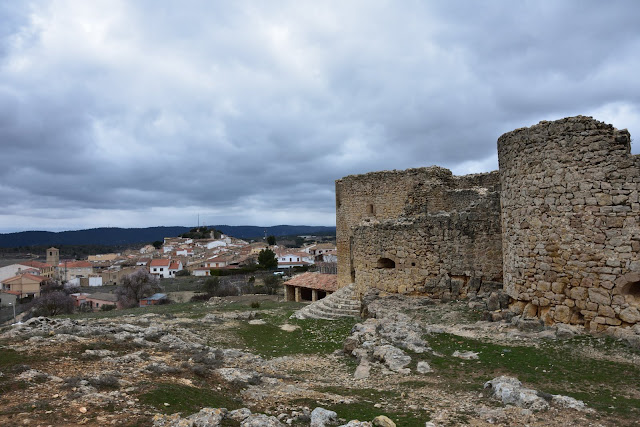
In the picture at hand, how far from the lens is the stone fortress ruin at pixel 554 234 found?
7.94m

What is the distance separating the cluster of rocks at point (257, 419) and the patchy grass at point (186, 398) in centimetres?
31

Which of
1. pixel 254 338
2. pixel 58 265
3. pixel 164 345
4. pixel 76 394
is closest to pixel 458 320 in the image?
pixel 254 338

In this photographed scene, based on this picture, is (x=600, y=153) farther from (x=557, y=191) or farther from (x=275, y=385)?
(x=275, y=385)

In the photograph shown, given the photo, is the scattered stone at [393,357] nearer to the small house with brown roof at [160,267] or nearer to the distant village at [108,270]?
the distant village at [108,270]

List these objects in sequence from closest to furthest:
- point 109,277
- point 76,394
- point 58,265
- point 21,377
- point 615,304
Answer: point 76,394, point 21,377, point 615,304, point 109,277, point 58,265

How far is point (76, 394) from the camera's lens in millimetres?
4930

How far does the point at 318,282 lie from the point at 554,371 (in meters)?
22.4

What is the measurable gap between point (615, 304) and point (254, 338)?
878 centimetres

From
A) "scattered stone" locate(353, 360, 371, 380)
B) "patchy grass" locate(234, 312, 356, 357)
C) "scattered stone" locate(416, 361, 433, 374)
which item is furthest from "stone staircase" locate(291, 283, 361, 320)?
"scattered stone" locate(416, 361, 433, 374)

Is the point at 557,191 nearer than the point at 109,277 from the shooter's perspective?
Yes

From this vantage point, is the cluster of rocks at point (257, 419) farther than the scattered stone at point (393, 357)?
No

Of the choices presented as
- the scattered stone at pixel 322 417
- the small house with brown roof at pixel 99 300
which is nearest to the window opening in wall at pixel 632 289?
the scattered stone at pixel 322 417

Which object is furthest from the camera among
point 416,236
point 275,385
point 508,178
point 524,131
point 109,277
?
point 109,277

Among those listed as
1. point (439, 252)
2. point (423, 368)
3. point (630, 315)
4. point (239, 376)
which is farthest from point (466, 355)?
point (439, 252)
